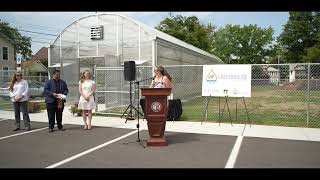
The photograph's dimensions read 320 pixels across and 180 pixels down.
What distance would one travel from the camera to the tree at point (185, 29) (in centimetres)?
4422

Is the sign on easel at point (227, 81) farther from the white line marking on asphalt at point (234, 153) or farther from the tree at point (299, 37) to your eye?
the tree at point (299, 37)

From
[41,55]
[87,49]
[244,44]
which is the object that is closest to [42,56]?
[41,55]

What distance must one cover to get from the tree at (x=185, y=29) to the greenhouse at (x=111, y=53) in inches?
935

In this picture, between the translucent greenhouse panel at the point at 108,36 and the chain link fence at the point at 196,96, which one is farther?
the translucent greenhouse panel at the point at 108,36

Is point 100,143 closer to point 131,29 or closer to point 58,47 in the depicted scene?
point 131,29

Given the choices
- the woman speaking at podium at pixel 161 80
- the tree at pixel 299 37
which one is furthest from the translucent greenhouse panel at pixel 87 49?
the tree at pixel 299 37

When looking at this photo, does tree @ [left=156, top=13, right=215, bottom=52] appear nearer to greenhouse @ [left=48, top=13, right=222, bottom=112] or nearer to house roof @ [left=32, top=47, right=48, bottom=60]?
greenhouse @ [left=48, top=13, right=222, bottom=112]

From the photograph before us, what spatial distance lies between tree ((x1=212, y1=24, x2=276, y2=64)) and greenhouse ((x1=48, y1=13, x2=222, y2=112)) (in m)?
57.8

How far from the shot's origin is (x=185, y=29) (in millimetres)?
45812

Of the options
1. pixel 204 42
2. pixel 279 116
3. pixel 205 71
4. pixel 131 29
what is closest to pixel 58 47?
pixel 131 29

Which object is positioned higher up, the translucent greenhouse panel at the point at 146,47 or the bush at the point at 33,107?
the translucent greenhouse panel at the point at 146,47

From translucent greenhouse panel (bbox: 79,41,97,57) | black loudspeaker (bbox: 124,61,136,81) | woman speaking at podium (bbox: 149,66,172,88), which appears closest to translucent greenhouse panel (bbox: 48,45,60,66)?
translucent greenhouse panel (bbox: 79,41,97,57)

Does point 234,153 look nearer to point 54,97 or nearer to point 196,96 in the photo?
point 54,97
